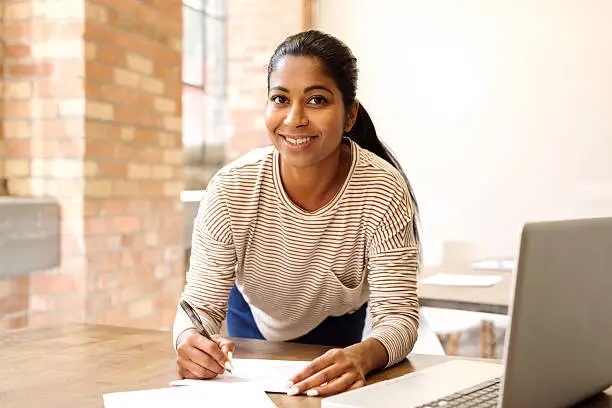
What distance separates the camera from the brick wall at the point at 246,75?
426cm

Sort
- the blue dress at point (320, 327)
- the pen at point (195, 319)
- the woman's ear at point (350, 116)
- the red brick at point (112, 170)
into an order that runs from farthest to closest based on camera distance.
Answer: the red brick at point (112, 170) < the blue dress at point (320, 327) < the woman's ear at point (350, 116) < the pen at point (195, 319)

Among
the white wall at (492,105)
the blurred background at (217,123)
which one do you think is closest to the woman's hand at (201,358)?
the blurred background at (217,123)

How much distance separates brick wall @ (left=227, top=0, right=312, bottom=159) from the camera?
14.0 feet

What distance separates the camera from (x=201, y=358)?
123cm

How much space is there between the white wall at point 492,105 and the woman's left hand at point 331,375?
293 centimetres

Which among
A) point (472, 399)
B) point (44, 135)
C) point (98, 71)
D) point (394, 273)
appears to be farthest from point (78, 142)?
point (472, 399)

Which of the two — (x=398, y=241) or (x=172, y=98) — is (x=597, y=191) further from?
(x=398, y=241)

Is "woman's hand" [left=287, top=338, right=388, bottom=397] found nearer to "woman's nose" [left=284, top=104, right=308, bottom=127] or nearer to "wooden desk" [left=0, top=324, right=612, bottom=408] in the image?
"wooden desk" [left=0, top=324, right=612, bottom=408]

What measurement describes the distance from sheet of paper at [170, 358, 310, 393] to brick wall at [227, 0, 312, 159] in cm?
295

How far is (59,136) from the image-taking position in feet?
8.36

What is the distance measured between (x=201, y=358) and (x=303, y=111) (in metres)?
0.52

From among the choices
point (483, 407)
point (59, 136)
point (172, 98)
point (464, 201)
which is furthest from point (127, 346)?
point (464, 201)

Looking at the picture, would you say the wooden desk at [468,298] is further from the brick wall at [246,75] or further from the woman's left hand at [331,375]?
the brick wall at [246,75]

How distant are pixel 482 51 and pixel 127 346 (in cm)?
320
